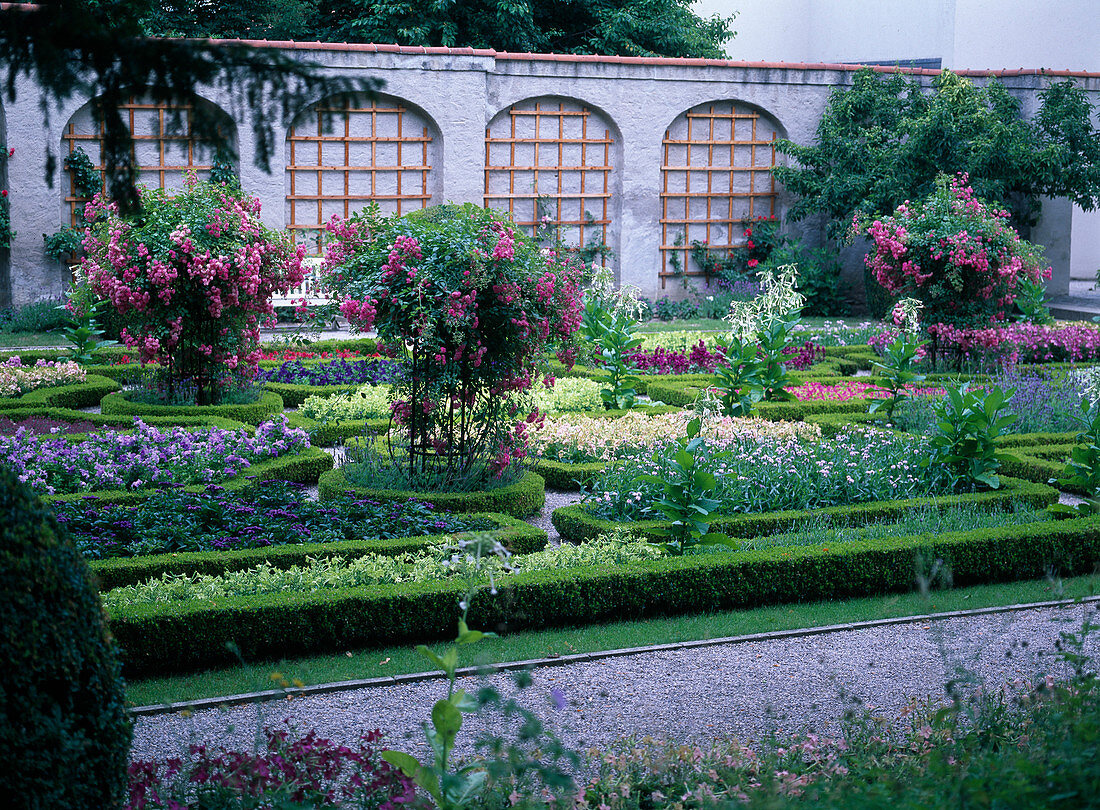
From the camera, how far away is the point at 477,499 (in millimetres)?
6117

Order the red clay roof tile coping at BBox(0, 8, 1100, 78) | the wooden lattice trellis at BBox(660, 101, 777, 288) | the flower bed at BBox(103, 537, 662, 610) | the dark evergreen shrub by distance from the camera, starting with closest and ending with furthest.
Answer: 1. the dark evergreen shrub
2. the flower bed at BBox(103, 537, 662, 610)
3. the red clay roof tile coping at BBox(0, 8, 1100, 78)
4. the wooden lattice trellis at BBox(660, 101, 777, 288)

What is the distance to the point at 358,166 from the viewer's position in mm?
14641

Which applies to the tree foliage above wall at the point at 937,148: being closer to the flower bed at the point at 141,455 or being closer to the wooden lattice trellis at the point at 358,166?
the wooden lattice trellis at the point at 358,166

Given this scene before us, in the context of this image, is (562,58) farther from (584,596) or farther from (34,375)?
(584,596)

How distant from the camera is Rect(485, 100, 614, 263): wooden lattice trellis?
1533 cm

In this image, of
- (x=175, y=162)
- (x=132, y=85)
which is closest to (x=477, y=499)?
(x=132, y=85)

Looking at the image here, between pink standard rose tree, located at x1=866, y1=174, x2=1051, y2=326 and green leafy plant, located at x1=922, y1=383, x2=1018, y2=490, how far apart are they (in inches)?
156

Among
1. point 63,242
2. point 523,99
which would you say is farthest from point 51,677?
point 523,99

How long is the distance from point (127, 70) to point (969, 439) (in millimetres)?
5503

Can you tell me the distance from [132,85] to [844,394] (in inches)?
302

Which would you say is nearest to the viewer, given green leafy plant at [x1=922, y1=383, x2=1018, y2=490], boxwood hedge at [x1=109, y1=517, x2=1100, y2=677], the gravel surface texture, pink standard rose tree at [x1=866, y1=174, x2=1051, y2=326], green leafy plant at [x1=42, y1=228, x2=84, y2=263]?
boxwood hedge at [x1=109, y1=517, x2=1100, y2=677]

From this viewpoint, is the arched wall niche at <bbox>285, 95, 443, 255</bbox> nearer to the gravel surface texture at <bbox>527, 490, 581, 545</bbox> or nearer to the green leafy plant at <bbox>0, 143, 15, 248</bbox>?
the green leafy plant at <bbox>0, 143, 15, 248</bbox>

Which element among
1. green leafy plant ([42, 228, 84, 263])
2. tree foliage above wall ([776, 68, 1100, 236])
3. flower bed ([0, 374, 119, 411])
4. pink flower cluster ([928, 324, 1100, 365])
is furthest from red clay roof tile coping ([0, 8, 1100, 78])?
pink flower cluster ([928, 324, 1100, 365])

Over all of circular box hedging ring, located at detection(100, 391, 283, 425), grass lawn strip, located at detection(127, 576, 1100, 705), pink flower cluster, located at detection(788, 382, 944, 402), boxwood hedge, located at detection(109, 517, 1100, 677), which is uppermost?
pink flower cluster, located at detection(788, 382, 944, 402)
